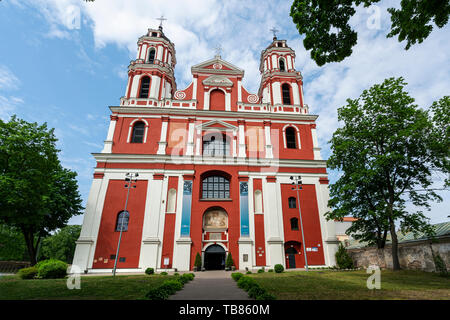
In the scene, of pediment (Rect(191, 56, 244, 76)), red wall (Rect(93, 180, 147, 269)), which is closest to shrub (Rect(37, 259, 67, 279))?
red wall (Rect(93, 180, 147, 269))

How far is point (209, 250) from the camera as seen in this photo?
69.6 ft

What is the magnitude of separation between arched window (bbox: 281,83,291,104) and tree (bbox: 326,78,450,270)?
31.7ft

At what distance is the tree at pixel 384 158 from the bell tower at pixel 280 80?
9256 mm

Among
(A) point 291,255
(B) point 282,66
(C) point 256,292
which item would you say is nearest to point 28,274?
(C) point 256,292

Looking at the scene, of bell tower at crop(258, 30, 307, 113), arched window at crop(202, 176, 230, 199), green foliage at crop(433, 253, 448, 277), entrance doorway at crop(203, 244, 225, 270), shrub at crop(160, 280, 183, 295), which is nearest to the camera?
shrub at crop(160, 280, 183, 295)

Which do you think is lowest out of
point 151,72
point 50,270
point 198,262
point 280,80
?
point 50,270

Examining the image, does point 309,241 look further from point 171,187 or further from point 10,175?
point 10,175

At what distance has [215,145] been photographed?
2550 cm

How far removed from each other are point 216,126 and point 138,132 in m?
8.38

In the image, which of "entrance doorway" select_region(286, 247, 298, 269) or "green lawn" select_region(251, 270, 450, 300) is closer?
"green lawn" select_region(251, 270, 450, 300)

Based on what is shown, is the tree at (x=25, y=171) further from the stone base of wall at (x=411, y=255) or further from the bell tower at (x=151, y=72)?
the stone base of wall at (x=411, y=255)

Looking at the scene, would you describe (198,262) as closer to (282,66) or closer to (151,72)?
(151,72)

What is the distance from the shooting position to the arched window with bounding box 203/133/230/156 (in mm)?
25188

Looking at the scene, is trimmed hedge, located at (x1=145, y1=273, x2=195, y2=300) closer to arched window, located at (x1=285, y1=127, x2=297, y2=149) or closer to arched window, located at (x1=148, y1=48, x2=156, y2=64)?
arched window, located at (x1=285, y1=127, x2=297, y2=149)
